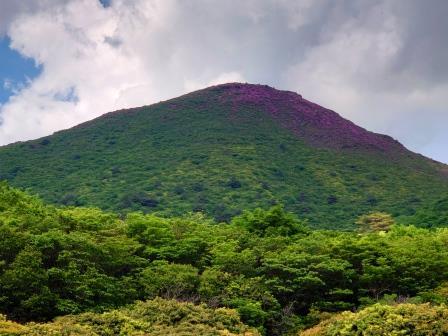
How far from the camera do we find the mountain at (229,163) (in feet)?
208

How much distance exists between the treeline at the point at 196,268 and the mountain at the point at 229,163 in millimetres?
24218

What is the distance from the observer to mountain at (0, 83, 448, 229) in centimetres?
6350

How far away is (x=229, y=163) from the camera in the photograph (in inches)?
2847

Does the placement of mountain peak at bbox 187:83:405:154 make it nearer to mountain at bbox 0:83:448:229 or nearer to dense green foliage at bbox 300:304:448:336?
mountain at bbox 0:83:448:229

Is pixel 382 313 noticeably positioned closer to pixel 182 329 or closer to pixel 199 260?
pixel 182 329

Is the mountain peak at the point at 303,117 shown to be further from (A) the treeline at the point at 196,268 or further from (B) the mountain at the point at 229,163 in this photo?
(A) the treeline at the point at 196,268

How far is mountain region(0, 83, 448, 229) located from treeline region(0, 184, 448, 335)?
24218 mm

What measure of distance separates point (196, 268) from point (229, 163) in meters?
42.6

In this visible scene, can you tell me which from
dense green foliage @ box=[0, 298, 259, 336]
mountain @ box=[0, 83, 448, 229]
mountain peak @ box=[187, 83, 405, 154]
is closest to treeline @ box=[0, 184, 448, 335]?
dense green foliage @ box=[0, 298, 259, 336]

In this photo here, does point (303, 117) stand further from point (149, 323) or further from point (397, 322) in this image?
point (149, 323)

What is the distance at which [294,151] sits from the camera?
80.6 metres

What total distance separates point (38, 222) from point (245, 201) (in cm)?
3450

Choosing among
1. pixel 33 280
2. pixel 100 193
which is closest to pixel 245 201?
pixel 100 193

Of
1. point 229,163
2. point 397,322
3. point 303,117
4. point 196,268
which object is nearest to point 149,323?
point 196,268
